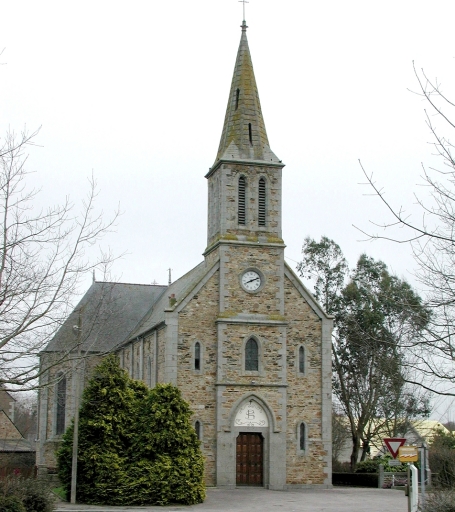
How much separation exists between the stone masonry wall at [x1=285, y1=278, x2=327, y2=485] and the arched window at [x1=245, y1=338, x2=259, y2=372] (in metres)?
1.47

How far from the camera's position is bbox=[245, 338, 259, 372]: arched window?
3453 centimetres

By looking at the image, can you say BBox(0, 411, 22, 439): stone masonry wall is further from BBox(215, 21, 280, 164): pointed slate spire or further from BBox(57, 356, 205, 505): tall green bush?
BBox(215, 21, 280, 164): pointed slate spire

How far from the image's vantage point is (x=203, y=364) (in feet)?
111

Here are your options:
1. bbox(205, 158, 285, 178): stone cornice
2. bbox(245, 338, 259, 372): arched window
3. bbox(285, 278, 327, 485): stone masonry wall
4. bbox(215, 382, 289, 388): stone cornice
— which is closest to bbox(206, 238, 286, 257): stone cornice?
bbox(285, 278, 327, 485): stone masonry wall

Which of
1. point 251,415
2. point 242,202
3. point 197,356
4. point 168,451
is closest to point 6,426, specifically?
point 197,356

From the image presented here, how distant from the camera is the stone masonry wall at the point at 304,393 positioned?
3438 cm

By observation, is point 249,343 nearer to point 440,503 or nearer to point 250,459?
point 250,459

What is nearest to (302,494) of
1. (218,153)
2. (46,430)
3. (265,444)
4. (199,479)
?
(265,444)

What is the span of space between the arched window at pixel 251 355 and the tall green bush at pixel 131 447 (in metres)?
6.00

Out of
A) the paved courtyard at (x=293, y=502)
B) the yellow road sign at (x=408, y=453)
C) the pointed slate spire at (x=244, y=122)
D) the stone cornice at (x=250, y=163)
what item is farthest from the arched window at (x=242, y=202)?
the yellow road sign at (x=408, y=453)

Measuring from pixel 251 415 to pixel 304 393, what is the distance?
2564 millimetres

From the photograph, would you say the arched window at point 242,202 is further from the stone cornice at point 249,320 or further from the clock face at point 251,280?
the stone cornice at point 249,320

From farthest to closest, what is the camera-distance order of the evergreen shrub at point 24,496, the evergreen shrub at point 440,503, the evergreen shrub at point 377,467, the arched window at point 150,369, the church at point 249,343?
1. the evergreen shrub at point 377,467
2. the arched window at point 150,369
3. the church at point 249,343
4. the evergreen shrub at point 24,496
5. the evergreen shrub at point 440,503

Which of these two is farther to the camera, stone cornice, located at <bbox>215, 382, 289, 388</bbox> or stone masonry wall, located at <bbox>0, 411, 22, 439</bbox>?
stone masonry wall, located at <bbox>0, 411, 22, 439</bbox>
